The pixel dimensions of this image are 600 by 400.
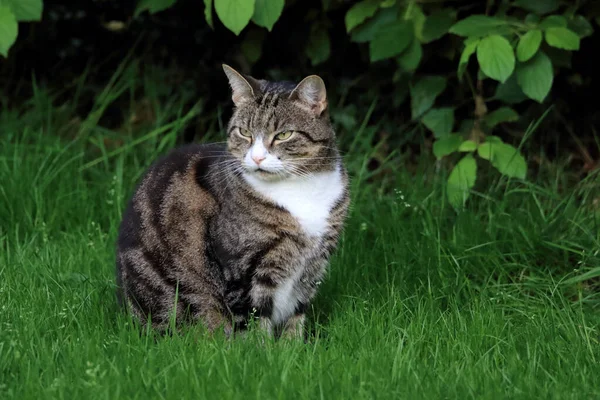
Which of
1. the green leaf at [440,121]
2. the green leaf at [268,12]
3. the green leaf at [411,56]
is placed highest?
the green leaf at [268,12]

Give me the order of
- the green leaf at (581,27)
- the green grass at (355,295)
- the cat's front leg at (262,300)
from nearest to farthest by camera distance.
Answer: the green grass at (355,295) → the cat's front leg at (262,300) → the green leaf at (581,27)

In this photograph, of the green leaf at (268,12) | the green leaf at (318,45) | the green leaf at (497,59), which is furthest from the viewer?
the green leaf at (318,45)

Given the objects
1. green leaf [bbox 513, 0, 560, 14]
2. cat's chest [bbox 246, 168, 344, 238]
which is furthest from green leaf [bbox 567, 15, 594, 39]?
cat's chest [bbox 246, 168, 344, 238]

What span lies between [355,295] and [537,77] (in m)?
1.23

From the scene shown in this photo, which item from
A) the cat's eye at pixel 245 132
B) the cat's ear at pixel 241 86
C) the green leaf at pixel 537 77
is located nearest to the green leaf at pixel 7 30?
the cat's ear at pixel 241 86

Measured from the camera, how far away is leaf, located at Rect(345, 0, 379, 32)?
4586 millimetres

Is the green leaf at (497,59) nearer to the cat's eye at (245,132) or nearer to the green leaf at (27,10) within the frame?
the cat's eye at (245,132)

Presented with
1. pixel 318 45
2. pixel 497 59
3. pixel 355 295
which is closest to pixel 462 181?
pixel 497 59

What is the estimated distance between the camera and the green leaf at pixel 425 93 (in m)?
4.75

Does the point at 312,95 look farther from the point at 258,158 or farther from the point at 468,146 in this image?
the point at 468,146

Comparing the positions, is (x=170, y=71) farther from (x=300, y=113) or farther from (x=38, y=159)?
(x=300, y=113)

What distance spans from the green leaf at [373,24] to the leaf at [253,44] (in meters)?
0.62

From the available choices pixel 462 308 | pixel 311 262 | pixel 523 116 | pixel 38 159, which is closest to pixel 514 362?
pixel 462 308

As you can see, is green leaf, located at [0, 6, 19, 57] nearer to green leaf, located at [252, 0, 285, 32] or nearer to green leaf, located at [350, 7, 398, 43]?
green leaf, located at [252, 0, 285, 32]
